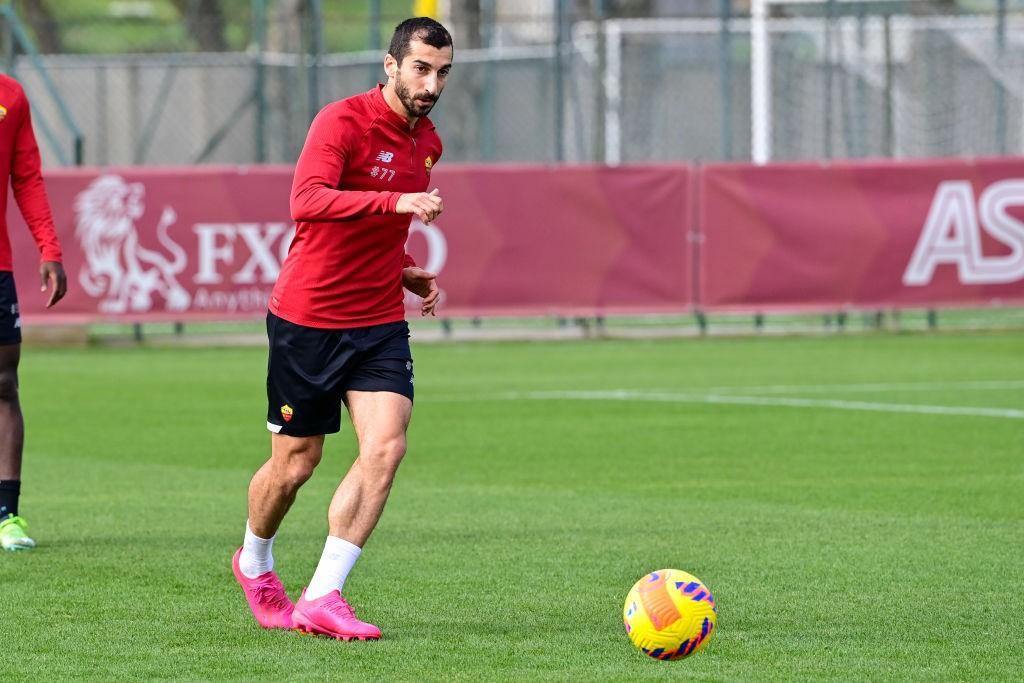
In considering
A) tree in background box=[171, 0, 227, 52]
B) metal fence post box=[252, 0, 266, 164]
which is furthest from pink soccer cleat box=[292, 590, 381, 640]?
tree in background box=[171, 0, 227, 52]

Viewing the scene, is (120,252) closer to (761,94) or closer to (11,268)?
(761,94)

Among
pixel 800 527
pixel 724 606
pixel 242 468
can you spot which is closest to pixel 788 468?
pixel 800 527

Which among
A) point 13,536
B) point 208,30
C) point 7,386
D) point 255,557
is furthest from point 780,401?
point 208,30

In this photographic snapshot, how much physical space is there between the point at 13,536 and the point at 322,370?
2409 mm

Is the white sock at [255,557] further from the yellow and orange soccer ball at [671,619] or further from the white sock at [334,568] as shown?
the yellow and orange soccer ball at [671,619]

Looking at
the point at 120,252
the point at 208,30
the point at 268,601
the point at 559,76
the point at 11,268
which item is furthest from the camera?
the point at 208,30

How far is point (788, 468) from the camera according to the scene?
10500 mm

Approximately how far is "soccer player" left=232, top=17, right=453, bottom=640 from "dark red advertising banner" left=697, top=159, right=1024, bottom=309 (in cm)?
1395

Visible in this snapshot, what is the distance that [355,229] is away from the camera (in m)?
6.27

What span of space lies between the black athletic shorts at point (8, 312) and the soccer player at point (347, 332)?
6.91 ft

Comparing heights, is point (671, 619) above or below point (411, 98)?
below

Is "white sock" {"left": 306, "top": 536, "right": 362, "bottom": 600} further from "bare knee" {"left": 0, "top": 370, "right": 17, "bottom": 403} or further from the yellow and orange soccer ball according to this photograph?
"bare knee" {"left": 0, "top": 370, "right": 17, "bottom": 403}

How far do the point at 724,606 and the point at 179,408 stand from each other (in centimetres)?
806

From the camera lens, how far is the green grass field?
5.96m
